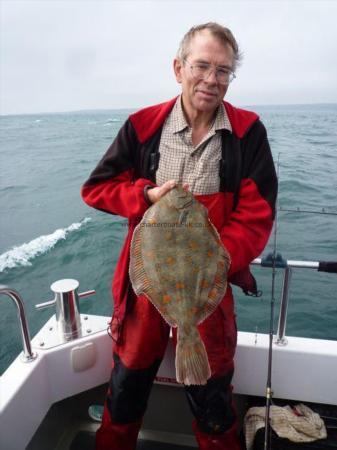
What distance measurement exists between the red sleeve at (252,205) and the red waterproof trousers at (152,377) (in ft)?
1.06

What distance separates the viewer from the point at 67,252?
27.8ft

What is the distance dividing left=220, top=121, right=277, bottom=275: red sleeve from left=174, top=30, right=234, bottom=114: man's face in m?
0.29

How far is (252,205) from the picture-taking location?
2.03 meters

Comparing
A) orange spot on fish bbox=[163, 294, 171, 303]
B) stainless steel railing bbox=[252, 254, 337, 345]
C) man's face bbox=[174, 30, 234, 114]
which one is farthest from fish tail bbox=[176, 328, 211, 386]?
man's face bbox=[174, 30, 234, 114]

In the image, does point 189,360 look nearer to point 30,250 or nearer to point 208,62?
point 208,62

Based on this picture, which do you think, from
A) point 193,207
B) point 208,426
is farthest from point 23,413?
point 193,207

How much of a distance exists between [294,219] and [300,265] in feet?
23.4

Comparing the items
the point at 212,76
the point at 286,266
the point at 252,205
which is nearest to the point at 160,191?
the point at 252,205

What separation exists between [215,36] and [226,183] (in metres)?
0.76

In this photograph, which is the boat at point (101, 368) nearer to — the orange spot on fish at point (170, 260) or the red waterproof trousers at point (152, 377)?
the red waterproof trousers at point (152, 377)

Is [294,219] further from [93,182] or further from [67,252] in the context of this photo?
[93,182]

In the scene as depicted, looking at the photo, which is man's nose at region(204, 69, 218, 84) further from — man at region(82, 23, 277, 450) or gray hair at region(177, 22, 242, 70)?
gray hair at region(177, 22, 242, 70)

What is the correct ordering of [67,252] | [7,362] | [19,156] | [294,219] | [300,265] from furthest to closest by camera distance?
[19,156] → [294,219] → [67,252] → [7,362] → [300,265]

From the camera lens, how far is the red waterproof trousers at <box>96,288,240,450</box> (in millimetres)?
2100
